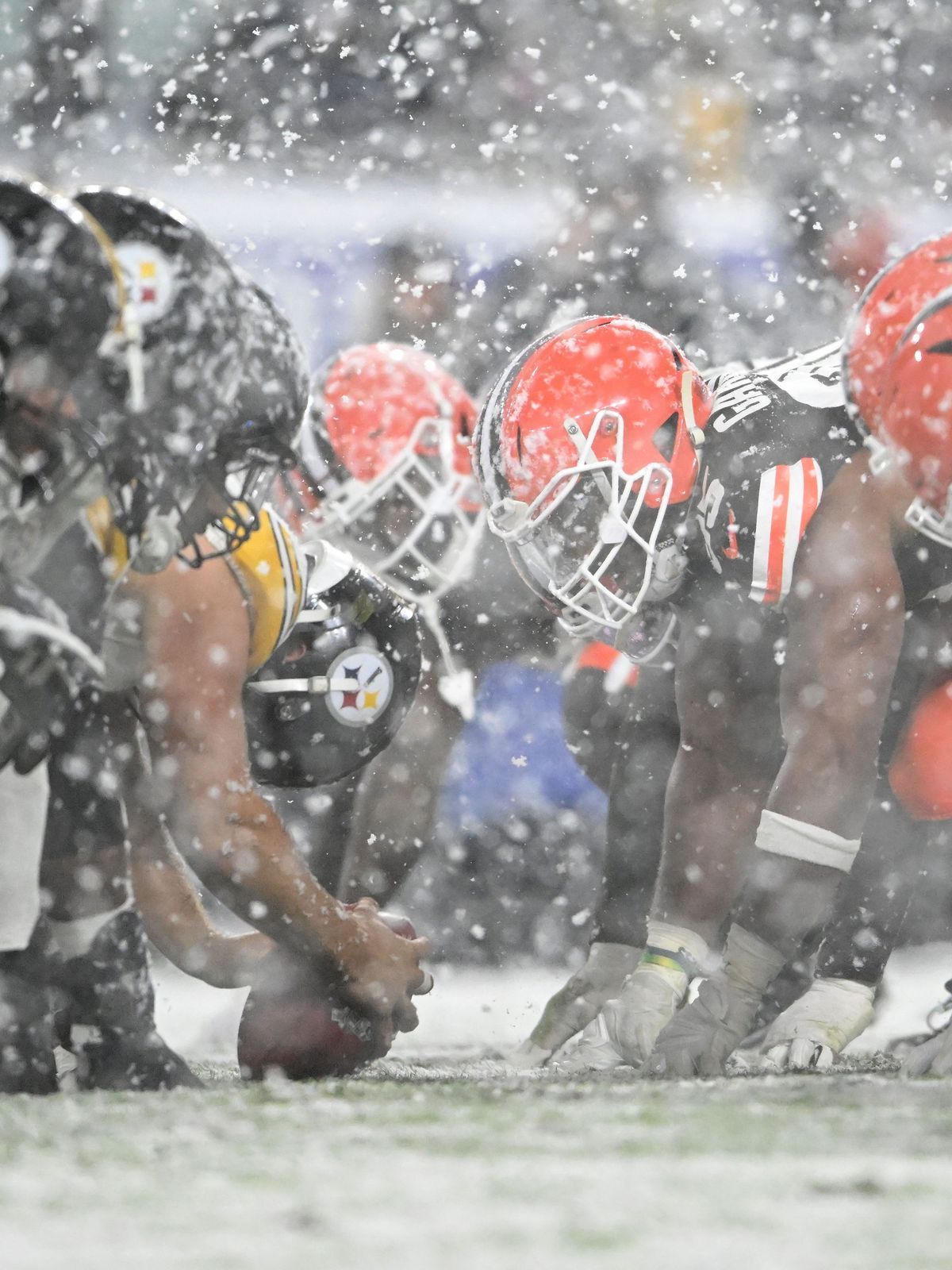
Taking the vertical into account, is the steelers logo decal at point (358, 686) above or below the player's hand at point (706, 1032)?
above

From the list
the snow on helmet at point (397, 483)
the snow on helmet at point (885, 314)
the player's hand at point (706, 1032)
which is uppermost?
the snow on helmet at point (885, 314)

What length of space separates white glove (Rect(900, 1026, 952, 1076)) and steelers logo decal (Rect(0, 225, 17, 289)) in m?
1.28

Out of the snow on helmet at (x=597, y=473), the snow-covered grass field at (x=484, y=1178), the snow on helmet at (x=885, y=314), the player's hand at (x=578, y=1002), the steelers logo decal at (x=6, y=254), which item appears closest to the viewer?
the snow-covered grass field at (x=484, y=1178)

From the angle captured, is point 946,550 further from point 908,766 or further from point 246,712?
point 246,712

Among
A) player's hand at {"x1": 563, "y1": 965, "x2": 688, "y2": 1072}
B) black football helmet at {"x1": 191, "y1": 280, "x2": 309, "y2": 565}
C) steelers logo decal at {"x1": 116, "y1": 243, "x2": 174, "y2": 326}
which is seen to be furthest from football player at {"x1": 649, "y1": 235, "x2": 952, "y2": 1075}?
steelers logo decal at {"x1": 116, "y1": 243, "x2": 174, "y2": 326}

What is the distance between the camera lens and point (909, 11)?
18.2 feet

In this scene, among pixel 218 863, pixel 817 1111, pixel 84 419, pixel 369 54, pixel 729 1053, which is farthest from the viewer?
pixel 369 54

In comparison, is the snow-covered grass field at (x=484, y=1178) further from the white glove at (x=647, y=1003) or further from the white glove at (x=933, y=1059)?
the white glove at (x=647, y=1003)

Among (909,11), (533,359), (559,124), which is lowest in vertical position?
(533,359)

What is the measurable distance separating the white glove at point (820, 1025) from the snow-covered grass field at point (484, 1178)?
1.74ft

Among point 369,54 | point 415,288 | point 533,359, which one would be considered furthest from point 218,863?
point 369,54

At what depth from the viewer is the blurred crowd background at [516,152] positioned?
14.0 feet

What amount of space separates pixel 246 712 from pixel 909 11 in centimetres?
420

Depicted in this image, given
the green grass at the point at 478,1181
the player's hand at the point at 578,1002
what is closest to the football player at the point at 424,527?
the player's hand at the point at 578,1002
